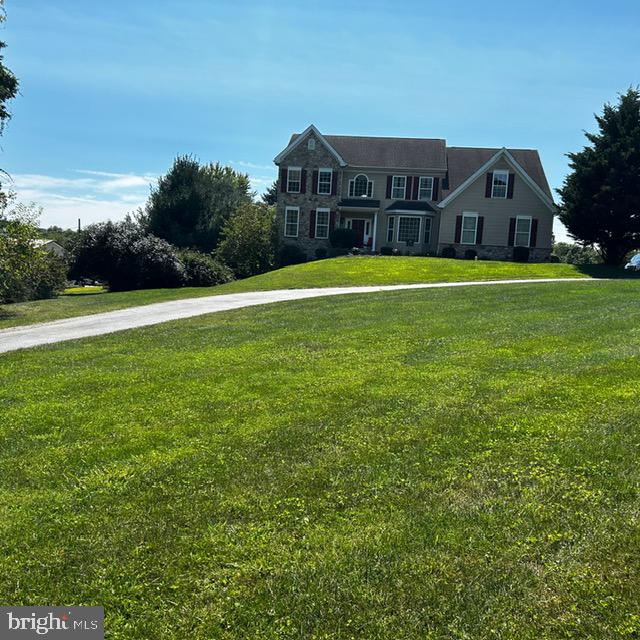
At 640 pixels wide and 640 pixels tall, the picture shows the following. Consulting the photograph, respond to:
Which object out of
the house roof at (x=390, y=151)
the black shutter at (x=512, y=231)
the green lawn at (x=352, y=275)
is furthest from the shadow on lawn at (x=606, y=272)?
the house roof at (x=390, y=151)

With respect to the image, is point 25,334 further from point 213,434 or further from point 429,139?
point 429,139

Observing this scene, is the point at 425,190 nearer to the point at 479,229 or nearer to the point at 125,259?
the point at 479,229

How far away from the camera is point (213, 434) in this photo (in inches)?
209

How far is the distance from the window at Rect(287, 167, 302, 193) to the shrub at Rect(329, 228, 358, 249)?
4474mm

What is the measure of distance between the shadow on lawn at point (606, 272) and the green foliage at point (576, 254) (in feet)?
63.2

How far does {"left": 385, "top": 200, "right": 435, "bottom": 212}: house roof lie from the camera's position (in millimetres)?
40438

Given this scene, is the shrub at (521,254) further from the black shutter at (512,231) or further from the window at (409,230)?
the window at (409,230)

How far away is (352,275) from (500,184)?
16.9 meters

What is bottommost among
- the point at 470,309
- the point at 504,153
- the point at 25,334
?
the point at 25,334

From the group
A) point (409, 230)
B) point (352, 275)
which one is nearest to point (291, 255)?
point (409, 230)

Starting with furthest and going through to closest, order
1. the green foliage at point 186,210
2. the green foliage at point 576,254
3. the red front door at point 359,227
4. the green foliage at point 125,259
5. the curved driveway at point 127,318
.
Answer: the green foliage at point 576,254 → the green foliage at point 186,210 → the red front door at point 359,227 → the green foliage at point 125,259 → the curved driveway at point 127,318

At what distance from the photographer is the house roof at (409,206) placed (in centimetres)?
4044

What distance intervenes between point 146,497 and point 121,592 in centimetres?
105

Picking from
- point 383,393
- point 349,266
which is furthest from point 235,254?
point 383,393
